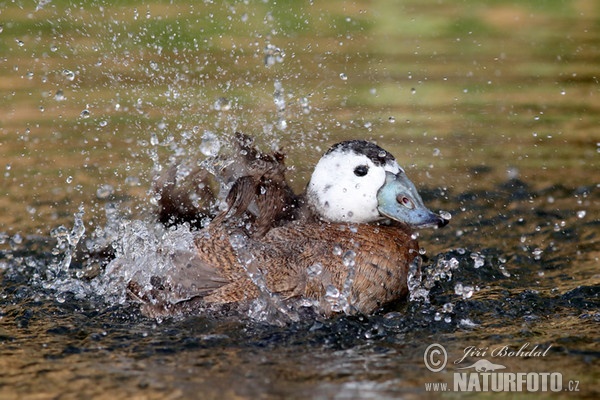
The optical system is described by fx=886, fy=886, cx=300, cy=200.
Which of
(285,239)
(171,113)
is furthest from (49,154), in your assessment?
(285,239)

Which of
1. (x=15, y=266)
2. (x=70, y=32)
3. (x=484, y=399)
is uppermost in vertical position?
(x=70, y=32)

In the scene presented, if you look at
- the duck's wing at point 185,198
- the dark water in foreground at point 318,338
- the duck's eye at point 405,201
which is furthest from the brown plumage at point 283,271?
the duck's wing at point 185,198

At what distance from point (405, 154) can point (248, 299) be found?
3.35 metres

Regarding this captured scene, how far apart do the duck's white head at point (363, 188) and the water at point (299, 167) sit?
47 cm

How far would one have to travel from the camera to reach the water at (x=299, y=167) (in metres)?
4.40

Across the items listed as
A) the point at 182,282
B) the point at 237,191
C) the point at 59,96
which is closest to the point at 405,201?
the point at 237,191

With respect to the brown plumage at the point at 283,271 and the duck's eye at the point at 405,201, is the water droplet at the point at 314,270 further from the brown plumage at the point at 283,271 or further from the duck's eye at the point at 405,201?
the duck's eye at the point at 405,201

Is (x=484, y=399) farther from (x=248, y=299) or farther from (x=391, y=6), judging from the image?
(x=391, y=6)

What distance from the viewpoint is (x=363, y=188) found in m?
5.23

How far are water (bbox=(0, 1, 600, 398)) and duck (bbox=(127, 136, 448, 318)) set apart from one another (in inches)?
3.4

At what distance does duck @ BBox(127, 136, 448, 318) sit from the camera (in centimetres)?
490

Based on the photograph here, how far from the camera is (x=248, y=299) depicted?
192 inches

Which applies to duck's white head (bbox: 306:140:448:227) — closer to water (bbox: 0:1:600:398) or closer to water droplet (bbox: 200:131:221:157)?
water (bbox: 0:1:600:398)

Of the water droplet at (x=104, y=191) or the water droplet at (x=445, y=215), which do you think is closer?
the water droplet at (x=445, y=215)
